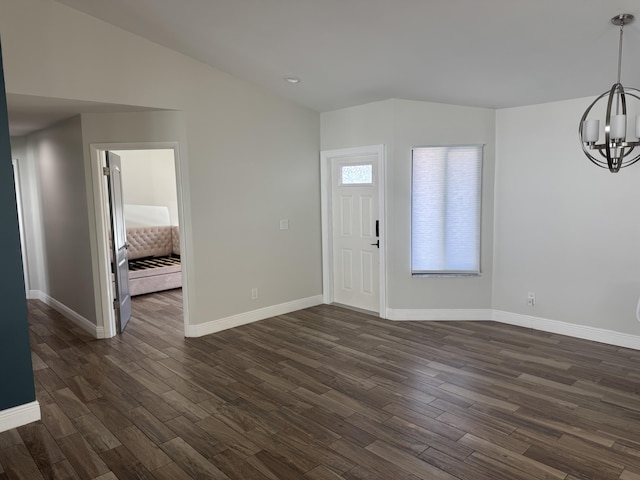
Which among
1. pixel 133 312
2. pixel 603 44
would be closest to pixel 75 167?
pixel 133 312

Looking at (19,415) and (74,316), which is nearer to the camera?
(19,415)

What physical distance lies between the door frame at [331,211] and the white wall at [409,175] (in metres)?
0.07

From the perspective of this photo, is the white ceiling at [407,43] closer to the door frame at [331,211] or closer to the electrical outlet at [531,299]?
the door frame at [331,211]

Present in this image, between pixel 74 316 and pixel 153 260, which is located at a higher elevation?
pixel 153 260

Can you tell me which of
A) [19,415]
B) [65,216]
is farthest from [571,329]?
[65,216]

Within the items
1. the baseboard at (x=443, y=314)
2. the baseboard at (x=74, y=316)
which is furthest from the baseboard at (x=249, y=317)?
the baseboard at (x=443, y=314)

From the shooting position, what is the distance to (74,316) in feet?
17.4

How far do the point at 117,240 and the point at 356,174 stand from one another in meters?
3.02

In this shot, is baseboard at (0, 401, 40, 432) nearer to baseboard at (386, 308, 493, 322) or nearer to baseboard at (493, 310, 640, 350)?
baseboard at (386, 308, 493, 322)

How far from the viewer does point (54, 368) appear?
3949 millimetres

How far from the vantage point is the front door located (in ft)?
15.6

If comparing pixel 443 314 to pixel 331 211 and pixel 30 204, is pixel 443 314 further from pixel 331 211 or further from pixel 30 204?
pixel 30 204

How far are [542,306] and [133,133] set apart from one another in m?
4.79

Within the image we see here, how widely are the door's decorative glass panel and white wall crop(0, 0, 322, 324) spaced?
15.3 inches
